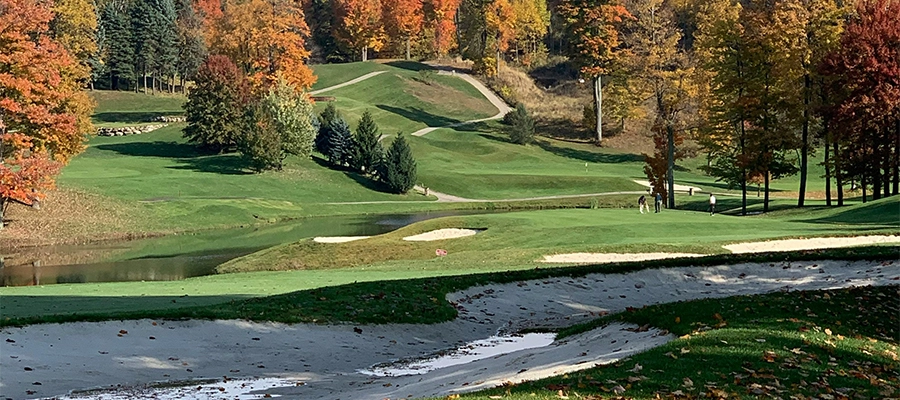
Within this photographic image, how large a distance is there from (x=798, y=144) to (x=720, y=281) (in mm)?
30491

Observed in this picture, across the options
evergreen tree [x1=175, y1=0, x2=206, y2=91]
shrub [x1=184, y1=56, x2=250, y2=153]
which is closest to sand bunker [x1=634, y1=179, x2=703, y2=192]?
shrub [x1=184, y1=56, x2=250, y2=153]

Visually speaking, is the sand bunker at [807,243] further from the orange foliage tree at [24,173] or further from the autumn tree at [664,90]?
the orange foliage tree at [24,173]

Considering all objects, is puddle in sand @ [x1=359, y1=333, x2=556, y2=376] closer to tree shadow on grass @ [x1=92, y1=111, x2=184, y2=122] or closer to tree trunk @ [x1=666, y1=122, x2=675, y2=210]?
tree trunk @ [x1=666, y1=122, x2=675, y2=210]

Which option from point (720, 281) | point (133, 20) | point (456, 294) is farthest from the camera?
point (133, 20)

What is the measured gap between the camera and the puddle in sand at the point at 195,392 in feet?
46.8

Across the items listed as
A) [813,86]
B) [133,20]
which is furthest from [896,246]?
[133,20]

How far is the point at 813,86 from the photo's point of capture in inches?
2160

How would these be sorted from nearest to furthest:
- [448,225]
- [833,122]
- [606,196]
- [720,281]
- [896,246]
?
[720,281]
[896,246]
[448,225]
[833,122]
[606,196]

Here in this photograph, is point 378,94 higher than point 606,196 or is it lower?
higher

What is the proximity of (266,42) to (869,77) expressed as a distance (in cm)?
5998

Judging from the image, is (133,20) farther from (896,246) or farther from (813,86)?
(896,246)

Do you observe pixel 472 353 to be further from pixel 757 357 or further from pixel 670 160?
pixel 670 160

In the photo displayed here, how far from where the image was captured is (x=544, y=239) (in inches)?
1501

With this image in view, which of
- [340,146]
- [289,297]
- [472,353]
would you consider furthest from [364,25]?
[472,353]
